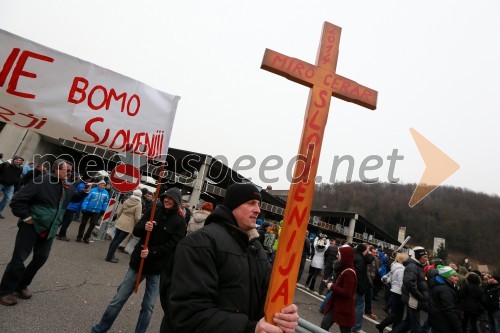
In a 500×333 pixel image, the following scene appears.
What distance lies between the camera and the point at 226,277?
1633 millimetres

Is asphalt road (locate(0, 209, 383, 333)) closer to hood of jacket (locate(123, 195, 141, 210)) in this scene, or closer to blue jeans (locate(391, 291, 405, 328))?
blue jeans (locate(391, 291, 405, 328))

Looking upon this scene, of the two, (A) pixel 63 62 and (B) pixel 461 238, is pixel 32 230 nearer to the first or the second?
(A) pixel 63 62

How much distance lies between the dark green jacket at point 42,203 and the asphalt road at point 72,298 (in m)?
0.95

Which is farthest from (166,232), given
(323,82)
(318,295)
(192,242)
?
(318,295)

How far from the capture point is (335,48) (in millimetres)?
2123

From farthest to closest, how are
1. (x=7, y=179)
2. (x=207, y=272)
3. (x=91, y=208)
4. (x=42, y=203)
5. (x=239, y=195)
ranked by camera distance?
(x=7, y=179) < (x=91, y=208) < (x=42, y=203) < (x=239, y=195) < (x=207, y=272)

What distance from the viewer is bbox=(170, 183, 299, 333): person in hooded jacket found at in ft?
4.75

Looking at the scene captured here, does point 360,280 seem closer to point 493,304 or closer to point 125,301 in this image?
point 493,304

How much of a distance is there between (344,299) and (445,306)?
1686 mm

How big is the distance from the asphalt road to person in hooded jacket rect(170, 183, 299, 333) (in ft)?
9.05

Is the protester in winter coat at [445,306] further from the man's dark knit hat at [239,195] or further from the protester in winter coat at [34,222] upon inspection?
the protester in winter coat at [34,222]

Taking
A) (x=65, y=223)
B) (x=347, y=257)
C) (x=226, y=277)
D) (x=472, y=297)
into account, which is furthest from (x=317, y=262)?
(x=226, y=277)

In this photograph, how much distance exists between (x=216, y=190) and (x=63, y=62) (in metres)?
29.2

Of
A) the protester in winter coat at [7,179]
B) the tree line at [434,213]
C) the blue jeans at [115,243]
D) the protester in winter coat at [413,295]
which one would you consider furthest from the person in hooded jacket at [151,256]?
the tree line at [434,213]
